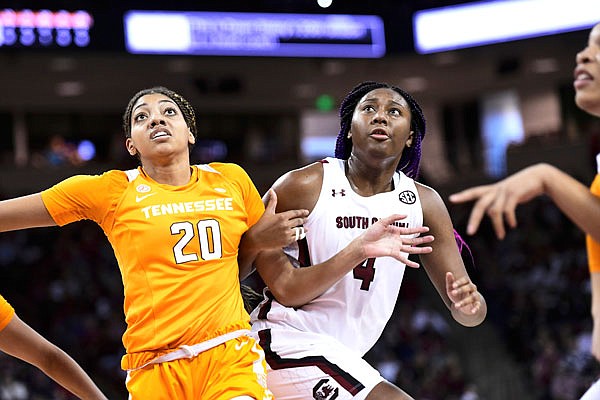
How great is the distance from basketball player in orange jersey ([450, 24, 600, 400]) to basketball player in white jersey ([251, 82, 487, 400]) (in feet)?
3.08

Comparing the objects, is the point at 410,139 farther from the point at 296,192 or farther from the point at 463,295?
the point at 463,295

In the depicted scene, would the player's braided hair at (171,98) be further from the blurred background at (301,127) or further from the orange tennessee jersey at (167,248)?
the blurred background at (301,127)

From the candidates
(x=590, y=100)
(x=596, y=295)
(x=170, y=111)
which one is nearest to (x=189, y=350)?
(x=170, y=111)

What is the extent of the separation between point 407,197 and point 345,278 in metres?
0.53

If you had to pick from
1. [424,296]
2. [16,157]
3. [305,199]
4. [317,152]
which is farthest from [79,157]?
[305,199]

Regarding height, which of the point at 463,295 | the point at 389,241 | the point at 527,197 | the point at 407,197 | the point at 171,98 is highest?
the point at 171,98

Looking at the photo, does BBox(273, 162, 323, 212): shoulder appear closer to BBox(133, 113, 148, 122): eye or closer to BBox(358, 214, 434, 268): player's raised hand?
BBox(358, 214, 434, 268): player's raised hand

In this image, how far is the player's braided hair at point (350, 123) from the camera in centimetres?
459

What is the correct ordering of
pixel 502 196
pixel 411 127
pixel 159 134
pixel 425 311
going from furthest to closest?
1. pixel 425 311
2. pixel 411 127
3. pixel 159 134
4. pixel 502 196

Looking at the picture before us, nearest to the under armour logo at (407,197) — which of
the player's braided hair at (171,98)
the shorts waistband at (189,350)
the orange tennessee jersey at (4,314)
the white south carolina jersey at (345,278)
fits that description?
the white south carolina jersey at (345,278)

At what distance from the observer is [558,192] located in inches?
118

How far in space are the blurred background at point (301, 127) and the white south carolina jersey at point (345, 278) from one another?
7.46m

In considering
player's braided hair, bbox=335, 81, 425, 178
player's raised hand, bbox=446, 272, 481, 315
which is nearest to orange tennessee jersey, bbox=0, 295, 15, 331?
player's braided hair, bbox=335, 81, 425, 178

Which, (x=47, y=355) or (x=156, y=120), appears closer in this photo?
(x=156, y=120)
